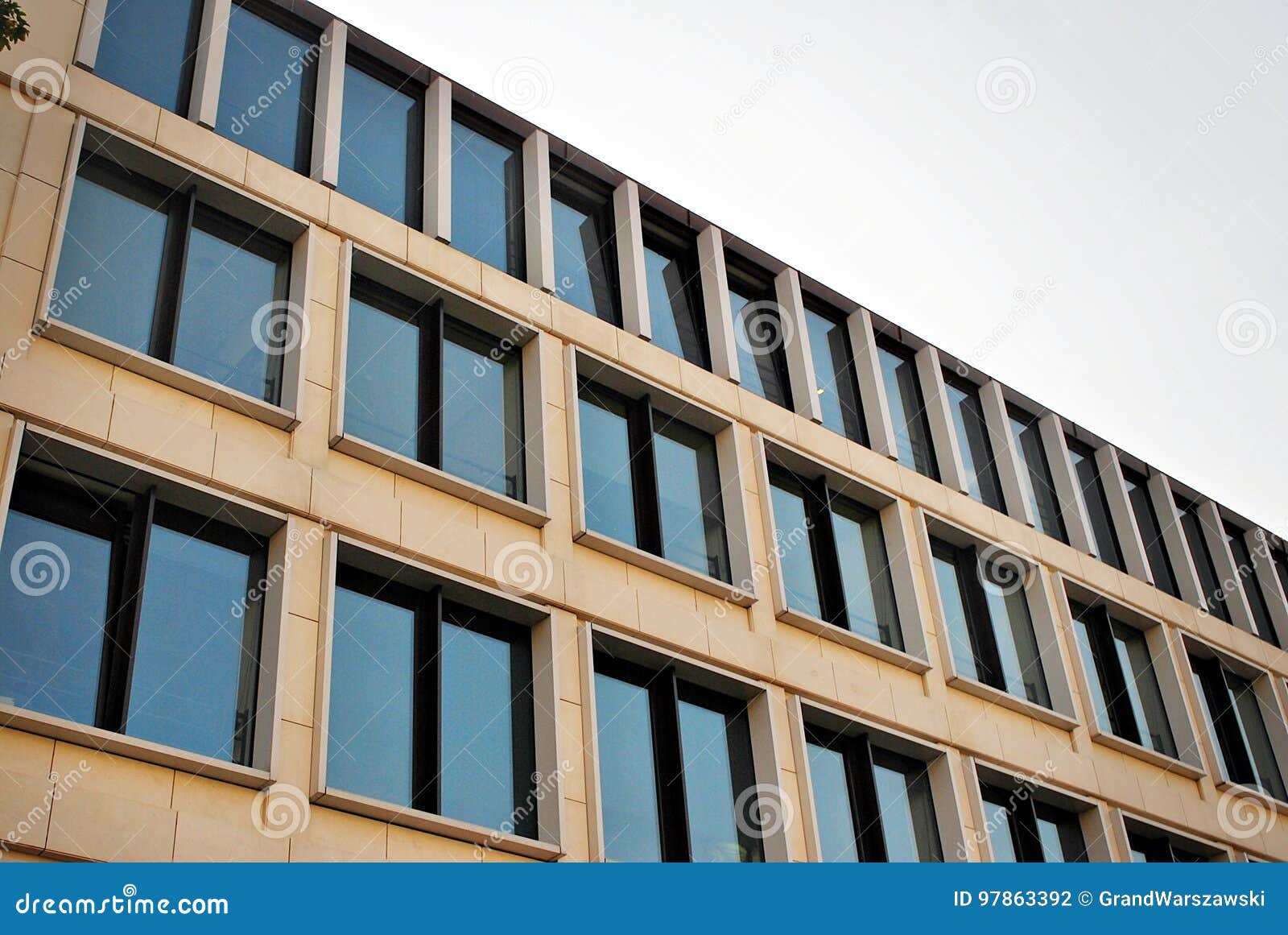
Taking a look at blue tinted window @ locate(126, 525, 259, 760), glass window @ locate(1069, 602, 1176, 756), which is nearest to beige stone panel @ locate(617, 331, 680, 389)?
blue tinted window @ locate(126, 525, 259, 760)

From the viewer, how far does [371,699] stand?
17203 millimetres

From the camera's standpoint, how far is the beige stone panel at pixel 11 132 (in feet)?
56.5

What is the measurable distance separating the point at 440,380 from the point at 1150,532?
19.3m

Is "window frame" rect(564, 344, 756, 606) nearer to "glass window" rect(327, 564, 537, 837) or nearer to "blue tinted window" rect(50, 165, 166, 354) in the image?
"glass window" rect(327, 564, 537, 837)

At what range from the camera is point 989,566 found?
27.3 m

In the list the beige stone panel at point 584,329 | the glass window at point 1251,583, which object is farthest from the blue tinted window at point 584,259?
the glass window at point 1251,583

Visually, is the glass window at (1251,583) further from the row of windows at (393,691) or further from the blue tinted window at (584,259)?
the blue tinted window at (584,259)

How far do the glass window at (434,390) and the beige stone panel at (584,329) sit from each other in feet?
2.89

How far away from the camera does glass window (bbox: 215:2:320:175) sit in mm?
20703

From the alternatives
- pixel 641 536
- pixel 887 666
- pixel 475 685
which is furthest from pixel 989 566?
pixel 475 685

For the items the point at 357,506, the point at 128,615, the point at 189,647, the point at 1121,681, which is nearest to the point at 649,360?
the point at 357,506

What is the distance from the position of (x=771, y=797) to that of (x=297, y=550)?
7577 millimetres

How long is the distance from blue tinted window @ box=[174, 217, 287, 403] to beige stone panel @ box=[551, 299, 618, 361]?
4.48m

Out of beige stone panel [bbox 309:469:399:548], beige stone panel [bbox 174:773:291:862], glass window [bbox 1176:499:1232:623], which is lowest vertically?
beige stone panel [bbox 174:773:291:862]
